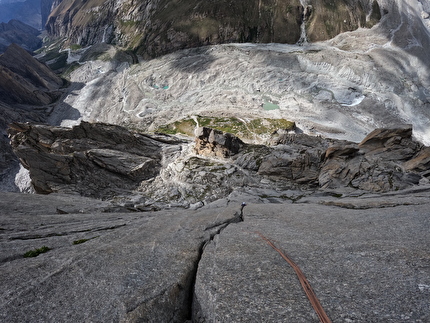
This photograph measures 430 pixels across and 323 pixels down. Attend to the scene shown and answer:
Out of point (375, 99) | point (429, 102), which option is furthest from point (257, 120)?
point (429, 102)

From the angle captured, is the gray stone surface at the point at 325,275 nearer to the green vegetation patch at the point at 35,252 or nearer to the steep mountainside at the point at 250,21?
the green vegetation patch at the point at 35,252

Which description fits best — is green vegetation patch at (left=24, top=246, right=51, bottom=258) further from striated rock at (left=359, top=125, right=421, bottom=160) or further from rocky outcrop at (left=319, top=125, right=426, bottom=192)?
striated rock at (left=359, top=125, right=421, bottom=160)

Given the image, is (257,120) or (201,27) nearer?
(257,120)

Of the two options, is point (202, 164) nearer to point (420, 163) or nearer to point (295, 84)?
point (420, 163)

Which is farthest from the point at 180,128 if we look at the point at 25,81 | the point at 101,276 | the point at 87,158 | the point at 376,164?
the point at 25,81

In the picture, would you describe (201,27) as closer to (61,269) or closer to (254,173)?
(254,173)

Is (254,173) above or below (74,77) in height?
below
